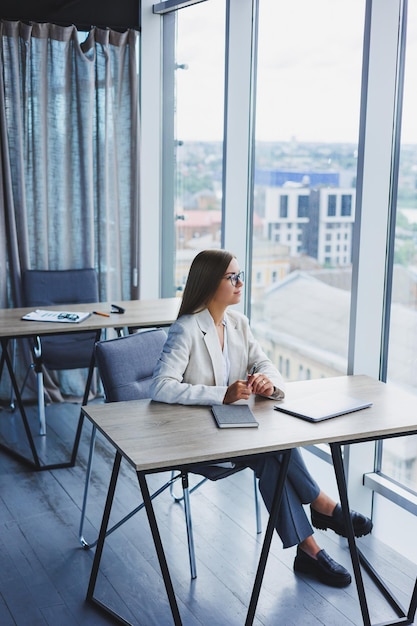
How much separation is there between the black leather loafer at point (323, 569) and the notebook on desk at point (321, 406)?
2.00ft

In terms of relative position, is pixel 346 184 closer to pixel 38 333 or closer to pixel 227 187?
pixel 227 187

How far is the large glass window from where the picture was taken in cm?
384

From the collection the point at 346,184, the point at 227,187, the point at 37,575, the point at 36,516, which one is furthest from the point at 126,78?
the point at 37,575

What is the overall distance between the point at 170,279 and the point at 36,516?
2.37 metres

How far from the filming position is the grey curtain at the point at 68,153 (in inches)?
196

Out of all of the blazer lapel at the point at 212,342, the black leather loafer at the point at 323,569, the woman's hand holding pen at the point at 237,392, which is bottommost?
the black leather loafer at the point at 323,569

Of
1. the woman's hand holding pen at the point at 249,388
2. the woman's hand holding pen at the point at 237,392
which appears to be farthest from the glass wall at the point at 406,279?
the woman's hand holding pen at the point at 237,392

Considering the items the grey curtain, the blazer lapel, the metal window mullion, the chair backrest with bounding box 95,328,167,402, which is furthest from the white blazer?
the grey curtain

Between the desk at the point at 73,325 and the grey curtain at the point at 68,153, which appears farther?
the grey curtain at the point at 68,153

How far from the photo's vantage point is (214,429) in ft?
8.71

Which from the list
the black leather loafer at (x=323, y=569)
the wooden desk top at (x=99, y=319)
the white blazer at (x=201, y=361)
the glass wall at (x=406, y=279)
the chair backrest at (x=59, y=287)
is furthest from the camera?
the chair backrest at (x=59, y=287)

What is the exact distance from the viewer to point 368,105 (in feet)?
11.1

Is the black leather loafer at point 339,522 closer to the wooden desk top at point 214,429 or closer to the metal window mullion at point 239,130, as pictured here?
the wooden desk top at point 214,429

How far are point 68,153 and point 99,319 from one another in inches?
57.6
